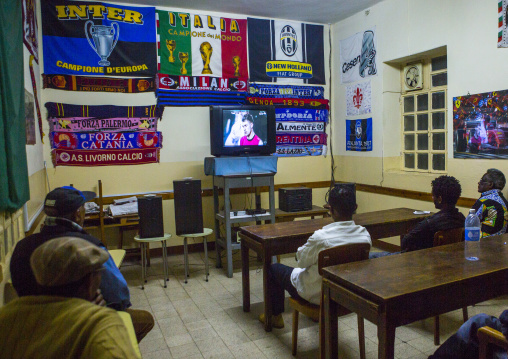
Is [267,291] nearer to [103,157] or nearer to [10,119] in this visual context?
[10,119]

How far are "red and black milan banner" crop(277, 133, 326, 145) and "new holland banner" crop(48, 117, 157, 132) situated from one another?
1.85m

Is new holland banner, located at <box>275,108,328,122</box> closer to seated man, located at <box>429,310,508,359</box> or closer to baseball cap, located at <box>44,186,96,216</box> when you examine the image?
baseball cap, located at <box>44,186,96,216</box>

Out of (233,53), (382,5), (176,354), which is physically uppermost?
(382,5)

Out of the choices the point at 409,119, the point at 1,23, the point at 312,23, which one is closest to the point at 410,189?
the point at 409,119

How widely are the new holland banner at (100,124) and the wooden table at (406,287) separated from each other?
3701 millimetres

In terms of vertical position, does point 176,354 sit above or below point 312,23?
below

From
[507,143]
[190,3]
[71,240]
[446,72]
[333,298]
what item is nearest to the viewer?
[71,240]

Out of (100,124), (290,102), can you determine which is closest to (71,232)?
(100,124)

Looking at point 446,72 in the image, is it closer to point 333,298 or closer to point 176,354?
point 333,298

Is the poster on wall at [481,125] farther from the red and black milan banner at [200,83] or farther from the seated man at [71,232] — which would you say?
the seated man at [71,232]

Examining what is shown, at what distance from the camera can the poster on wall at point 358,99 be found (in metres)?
5.43

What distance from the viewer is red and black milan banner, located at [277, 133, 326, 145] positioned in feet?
19.2

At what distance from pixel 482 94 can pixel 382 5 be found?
1.93 meters

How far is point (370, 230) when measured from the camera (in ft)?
10.9
